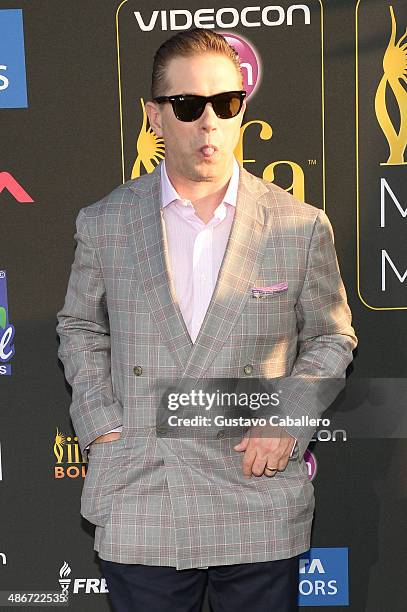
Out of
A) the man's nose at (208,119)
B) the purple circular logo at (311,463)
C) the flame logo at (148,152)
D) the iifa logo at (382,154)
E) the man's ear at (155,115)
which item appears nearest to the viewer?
the man's nose at (208,119)

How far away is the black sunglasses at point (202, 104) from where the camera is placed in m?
2.32

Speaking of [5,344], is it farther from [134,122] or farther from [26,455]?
[134,122]

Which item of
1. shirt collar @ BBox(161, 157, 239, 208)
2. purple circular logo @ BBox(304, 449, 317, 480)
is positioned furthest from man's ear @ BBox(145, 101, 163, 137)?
purple circular logo @ BBox(304, 449, 317, 480)

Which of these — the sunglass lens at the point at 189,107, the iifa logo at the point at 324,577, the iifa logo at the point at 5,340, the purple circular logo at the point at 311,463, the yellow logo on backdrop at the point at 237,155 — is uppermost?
the sunglass lens at the point at 189,107

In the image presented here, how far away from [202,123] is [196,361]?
63 centimetres

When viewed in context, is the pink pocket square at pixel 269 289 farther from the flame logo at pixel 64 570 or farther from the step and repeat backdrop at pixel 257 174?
the flame logo at pixel 64 570

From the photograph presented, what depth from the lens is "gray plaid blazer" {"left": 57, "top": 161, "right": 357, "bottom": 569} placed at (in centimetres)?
237

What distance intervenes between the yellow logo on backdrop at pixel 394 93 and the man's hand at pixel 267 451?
1088 millimetres

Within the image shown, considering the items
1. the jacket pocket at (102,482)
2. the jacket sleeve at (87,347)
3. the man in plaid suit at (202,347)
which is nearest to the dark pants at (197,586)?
the man in plaid suit at (202,347)

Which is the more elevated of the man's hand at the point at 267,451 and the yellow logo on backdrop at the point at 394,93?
the yellow logo on backdrop at the point at 394,93

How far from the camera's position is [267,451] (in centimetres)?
239

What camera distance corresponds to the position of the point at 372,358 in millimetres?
3051

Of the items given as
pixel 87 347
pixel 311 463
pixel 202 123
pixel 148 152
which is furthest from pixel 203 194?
pixel 311 463

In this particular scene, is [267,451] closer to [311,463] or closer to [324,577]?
[311,463]
